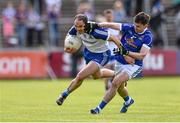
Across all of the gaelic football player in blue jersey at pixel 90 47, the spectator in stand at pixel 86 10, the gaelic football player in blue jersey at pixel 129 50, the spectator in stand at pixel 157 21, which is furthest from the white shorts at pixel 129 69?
Result: the spectator in stand at pixel 157 21

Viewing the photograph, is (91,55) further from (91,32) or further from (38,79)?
(38,79)

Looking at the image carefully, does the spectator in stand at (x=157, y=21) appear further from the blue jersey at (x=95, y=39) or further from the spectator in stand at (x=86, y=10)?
the blue jersey at (x=95, y=39)

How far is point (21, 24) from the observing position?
33.2 metres

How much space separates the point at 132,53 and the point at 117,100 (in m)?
5.19

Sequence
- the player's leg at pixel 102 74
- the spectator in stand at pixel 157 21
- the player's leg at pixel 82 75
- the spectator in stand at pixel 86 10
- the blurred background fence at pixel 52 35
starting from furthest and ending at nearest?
the spectator in stand at pixel 157 21 < the blurred background fence at pixel 52 35 < the spectator in stand at pixel 86 10 < the player's leg at pixel 102 74 < the player's leg at pixel 82 75

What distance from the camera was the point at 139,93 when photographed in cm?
2484

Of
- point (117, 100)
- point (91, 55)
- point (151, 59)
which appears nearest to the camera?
point (91, 55)

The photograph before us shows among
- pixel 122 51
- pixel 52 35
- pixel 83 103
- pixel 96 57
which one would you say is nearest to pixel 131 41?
Result: pixel 122 51

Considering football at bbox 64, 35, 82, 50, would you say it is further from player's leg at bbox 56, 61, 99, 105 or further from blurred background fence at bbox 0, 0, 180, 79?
blurred background fence at bbox 0, 0, 180, 79

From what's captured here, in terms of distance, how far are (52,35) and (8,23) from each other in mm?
2344

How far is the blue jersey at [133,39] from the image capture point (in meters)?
16.7

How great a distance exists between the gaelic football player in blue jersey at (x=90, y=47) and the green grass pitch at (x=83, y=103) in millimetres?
691

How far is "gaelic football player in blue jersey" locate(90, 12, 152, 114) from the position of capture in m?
16.3

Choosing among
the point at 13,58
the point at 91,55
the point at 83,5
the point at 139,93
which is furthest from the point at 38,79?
the point at 91,55
